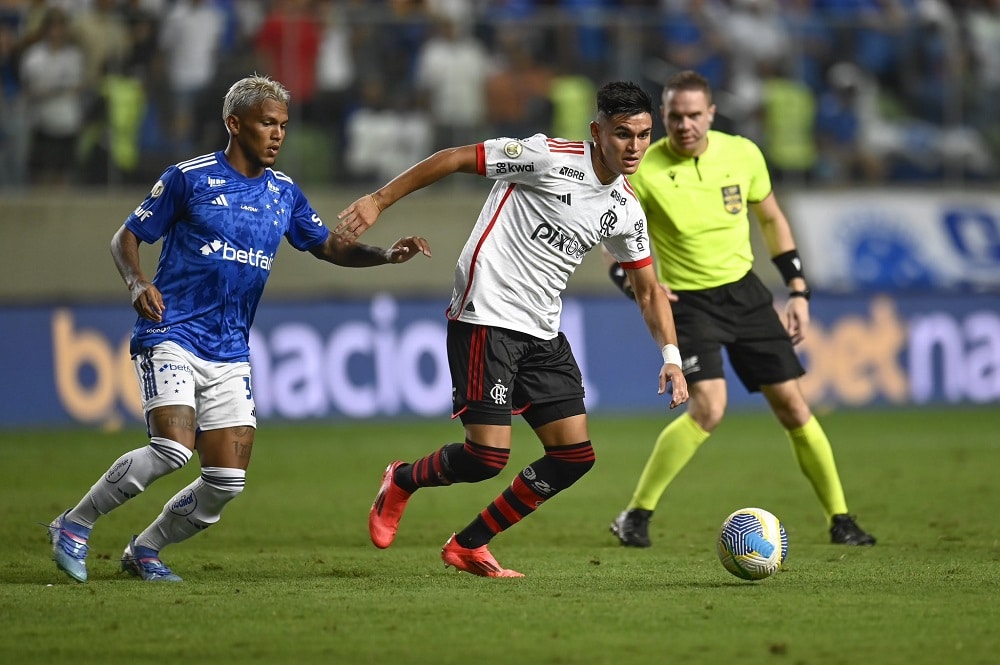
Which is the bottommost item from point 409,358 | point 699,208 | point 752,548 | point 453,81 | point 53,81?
point 752,548

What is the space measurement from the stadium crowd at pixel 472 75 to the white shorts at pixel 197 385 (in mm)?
9599

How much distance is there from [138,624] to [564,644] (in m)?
1.66

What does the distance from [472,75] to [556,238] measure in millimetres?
10864

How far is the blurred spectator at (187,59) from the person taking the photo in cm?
1636

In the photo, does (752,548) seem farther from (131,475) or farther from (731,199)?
(131,475)

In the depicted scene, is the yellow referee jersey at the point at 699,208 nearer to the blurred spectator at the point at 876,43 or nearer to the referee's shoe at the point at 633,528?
the referee's shoe at the point at 633,528

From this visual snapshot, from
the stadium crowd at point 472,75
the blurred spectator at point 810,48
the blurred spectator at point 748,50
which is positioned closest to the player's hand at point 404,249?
the stadium crowd at point 472,75

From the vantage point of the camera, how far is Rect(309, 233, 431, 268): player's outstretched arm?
7.01m

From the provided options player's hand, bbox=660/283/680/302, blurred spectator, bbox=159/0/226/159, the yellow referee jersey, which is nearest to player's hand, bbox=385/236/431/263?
player's hand, bbox=660/283/680/302

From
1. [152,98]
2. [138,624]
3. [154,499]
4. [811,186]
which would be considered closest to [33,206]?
[152,98]

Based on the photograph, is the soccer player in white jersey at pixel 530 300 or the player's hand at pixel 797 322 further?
the player's hand at pixel 797 322

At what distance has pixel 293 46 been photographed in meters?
17.2

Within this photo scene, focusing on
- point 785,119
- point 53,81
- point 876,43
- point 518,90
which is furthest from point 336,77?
point 876,43

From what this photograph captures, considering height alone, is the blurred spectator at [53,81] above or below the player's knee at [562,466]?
above
